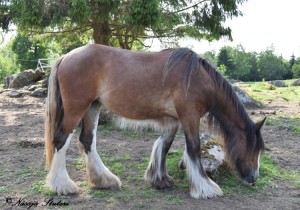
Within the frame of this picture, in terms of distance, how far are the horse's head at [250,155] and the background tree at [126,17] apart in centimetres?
513

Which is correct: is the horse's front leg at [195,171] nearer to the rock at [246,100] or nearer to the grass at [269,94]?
the rock at [246,100]

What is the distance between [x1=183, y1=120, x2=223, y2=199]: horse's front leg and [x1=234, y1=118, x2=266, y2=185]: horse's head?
465 millimetres

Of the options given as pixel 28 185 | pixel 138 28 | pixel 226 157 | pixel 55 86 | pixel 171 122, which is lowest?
pixel 28 185

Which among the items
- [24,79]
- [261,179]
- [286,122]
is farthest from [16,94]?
[261,179]

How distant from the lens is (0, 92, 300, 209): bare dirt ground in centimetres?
390

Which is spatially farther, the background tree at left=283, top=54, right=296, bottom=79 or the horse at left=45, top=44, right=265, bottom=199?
the background tree at left=283, top=54, right=296, bottom=79

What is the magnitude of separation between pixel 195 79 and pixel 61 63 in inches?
69.0

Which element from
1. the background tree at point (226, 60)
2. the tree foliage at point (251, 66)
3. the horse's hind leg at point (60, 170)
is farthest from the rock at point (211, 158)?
the background tree at point (226, 60)

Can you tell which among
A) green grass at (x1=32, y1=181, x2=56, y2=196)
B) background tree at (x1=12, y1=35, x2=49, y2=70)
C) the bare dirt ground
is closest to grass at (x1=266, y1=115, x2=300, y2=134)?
the bare dirt ground

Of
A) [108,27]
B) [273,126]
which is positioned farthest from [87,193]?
[108,27]

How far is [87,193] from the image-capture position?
4234 millimetres

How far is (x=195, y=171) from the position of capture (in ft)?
13.3

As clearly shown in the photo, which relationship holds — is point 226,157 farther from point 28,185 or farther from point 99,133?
point 99,133

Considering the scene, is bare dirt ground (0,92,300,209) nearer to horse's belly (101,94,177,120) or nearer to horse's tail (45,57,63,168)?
horse's tail (45,57,63,168)
